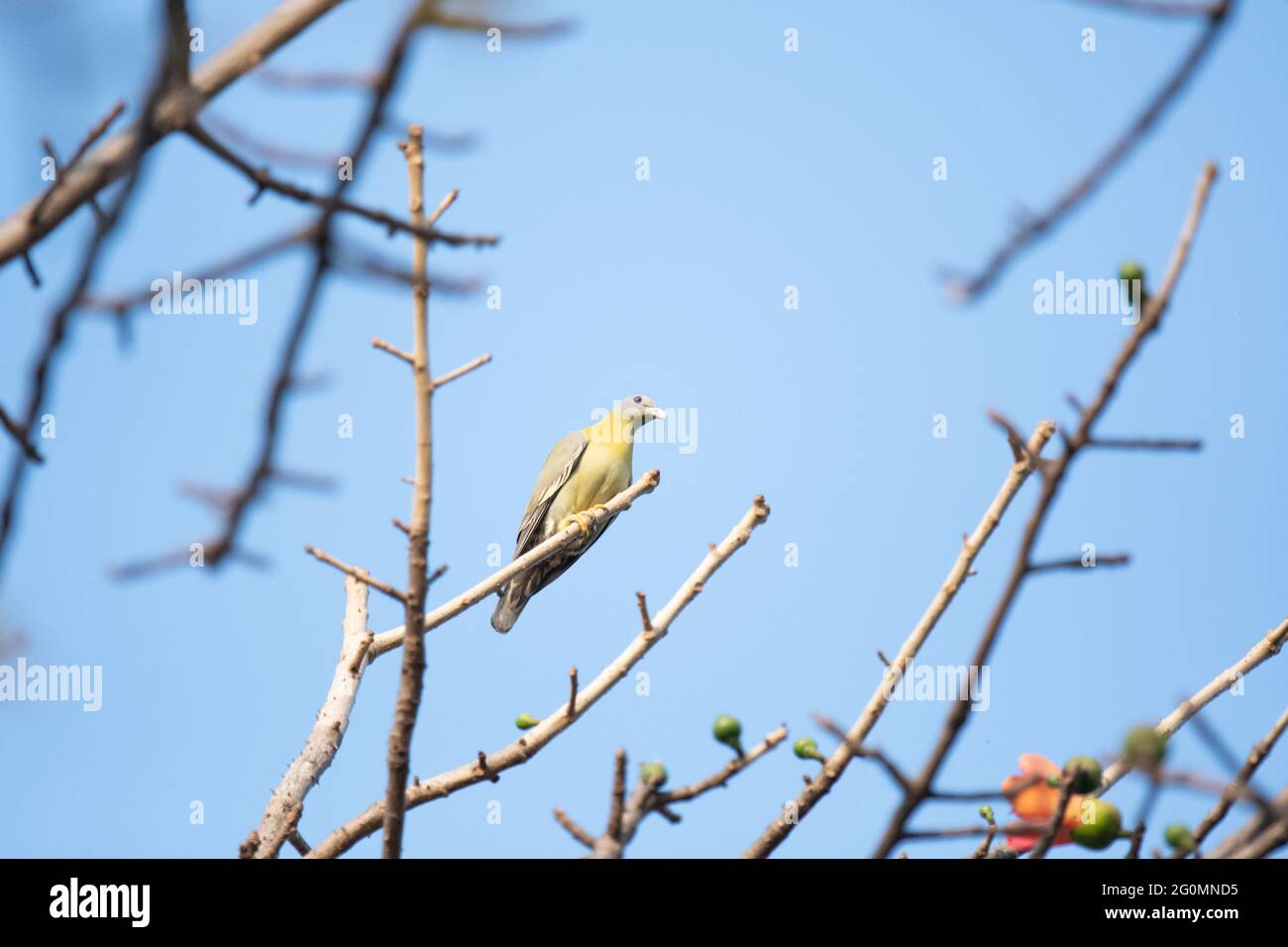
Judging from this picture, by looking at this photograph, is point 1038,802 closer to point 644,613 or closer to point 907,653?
point 907,653

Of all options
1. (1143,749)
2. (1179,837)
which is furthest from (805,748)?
(1143,749)

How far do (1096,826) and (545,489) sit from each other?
22.1 ft

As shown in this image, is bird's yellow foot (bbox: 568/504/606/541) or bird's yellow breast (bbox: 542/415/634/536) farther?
bird's yellow breast (bbox: 542/415/634/536)

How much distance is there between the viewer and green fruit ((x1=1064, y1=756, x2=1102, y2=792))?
→ 227cm

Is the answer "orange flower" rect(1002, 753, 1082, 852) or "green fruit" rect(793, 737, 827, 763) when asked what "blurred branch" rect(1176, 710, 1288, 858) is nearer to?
"orange flower" rect(1002, 753, 1082, 852)

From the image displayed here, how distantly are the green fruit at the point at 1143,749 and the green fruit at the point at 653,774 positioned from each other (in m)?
1.22

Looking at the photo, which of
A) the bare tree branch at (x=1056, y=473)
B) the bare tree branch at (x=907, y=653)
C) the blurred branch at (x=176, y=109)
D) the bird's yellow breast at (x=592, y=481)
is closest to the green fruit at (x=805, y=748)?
the bare tree branch at (x=907, y=653)

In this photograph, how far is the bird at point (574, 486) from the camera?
8.48 metres

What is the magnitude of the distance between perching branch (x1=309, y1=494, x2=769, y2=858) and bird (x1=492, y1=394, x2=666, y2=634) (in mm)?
3245

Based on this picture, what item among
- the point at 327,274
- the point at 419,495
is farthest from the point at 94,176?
the point at 419,495

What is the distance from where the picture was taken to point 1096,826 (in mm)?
2805

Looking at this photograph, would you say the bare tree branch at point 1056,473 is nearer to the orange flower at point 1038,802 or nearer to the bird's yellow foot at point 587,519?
the orange flower at point 1038,802

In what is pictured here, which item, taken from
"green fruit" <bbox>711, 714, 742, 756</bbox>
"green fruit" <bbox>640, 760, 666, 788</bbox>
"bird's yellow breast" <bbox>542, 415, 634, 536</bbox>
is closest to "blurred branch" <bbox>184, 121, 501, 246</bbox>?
"green fruit" <bbox>640, 760, 666, 788</bbox>
